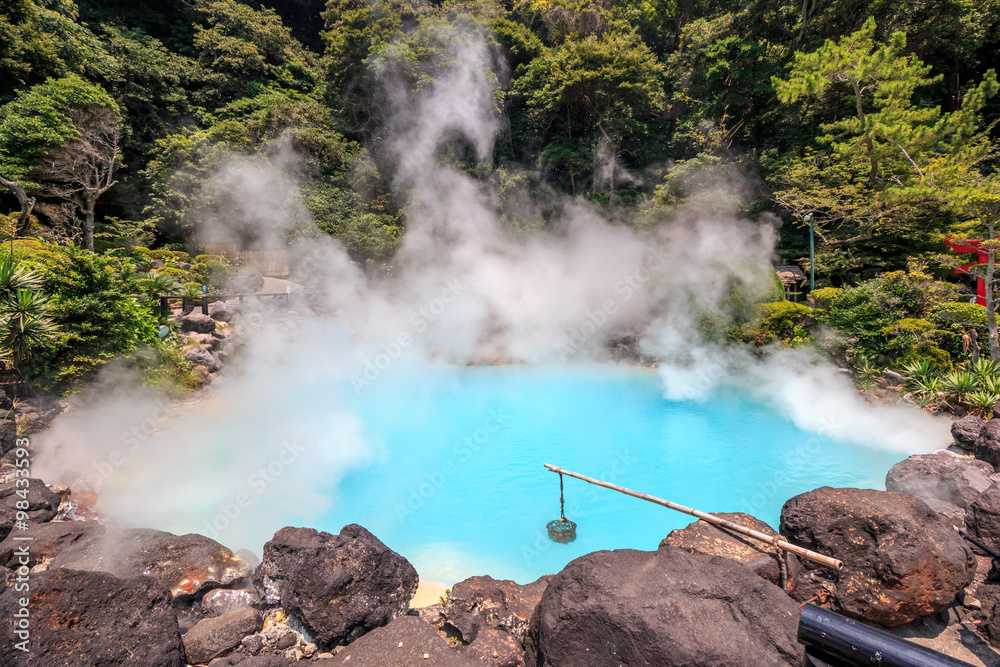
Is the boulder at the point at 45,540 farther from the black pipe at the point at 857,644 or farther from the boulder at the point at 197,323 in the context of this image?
the boulder at the point at 197,323

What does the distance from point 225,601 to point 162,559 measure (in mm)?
857

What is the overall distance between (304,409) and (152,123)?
18105 mm

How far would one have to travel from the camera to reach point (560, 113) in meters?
20.1

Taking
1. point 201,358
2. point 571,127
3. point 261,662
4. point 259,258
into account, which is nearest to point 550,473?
point 261,662

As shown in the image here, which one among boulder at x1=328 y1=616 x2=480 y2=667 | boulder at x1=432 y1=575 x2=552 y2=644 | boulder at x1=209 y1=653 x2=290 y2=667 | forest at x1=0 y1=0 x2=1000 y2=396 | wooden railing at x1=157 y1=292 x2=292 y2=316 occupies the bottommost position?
boulder at x1=432 y1=575 x2=552 y2=644

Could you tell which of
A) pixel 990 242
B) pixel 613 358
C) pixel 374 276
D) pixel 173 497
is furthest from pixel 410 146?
pixel 990 242

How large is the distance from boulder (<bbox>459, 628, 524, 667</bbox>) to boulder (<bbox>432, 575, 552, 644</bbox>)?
14cm

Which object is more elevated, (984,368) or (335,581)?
(984,368)

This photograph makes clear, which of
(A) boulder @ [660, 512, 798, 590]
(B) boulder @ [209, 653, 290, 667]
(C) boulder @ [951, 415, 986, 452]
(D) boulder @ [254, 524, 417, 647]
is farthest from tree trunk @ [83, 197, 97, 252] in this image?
(C) boulder @ [951, 415, 986, 452]

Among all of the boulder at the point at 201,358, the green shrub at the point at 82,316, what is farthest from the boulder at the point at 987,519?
the boulder at the point at 201,358

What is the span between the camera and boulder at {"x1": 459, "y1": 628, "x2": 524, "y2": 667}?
2957mm

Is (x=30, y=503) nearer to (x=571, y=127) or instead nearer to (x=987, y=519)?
(x=987, y=519)

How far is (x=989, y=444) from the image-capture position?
18.7 feet

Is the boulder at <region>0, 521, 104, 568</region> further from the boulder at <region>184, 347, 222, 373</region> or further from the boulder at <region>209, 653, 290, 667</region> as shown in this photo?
the boulder at <region>184, 347, 222, 373</region>
